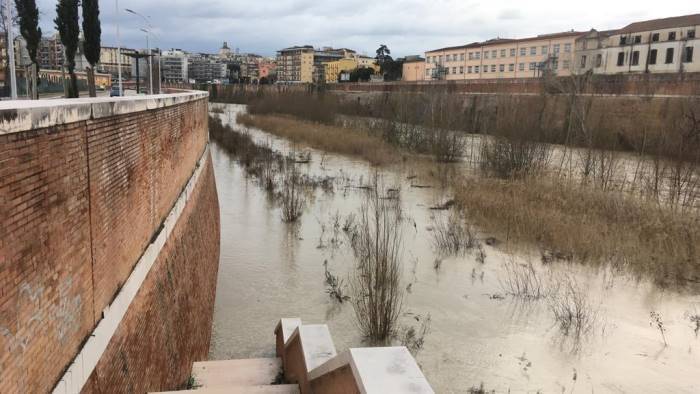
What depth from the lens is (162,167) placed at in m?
6.47

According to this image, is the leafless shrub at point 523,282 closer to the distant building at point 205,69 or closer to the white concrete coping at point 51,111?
the white concrete coping at point 51,111

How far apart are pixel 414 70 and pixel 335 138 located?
59185 millimetres

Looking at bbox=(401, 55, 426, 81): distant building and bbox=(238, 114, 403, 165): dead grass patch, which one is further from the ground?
bbox=(401, 55, 426, 81): distant building

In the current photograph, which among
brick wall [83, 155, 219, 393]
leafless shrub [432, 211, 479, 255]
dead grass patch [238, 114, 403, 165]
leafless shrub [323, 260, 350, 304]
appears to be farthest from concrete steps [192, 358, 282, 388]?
dead grass patch [238, 114, 403, 165]

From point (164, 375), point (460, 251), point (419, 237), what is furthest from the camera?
point (419, 237)

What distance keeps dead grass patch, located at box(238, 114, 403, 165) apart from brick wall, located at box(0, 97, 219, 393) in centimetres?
2023

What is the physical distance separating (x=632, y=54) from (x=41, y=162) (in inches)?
2236

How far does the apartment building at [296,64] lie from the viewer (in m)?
135

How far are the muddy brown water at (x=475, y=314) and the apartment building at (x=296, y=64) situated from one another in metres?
121

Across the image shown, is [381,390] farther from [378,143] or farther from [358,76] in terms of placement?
[358,76]

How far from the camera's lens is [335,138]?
30703mm

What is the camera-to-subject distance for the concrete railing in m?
3.37

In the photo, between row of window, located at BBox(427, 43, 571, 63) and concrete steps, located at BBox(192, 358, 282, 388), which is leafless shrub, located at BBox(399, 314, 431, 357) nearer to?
concrete steps, located at BBox(192, 358, 282, 388)

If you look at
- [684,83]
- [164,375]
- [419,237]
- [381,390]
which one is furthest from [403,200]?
[684,83]
